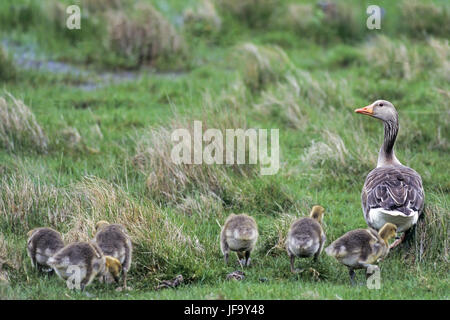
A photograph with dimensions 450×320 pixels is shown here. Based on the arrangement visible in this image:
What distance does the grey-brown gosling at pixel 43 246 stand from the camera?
7164 millimetres

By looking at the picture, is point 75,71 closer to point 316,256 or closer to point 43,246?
point 43,246

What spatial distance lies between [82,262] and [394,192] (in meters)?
3.38

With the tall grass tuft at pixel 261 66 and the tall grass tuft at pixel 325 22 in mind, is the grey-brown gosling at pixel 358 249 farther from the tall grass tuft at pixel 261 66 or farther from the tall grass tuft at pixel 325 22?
the tall grass tuft at pixel 325 22

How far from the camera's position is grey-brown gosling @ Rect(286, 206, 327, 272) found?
23.7 ft

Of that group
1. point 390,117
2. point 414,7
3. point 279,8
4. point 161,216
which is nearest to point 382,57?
point 414,7

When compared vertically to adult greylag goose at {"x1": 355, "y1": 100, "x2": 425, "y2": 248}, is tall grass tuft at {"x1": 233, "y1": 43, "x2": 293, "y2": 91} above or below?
above

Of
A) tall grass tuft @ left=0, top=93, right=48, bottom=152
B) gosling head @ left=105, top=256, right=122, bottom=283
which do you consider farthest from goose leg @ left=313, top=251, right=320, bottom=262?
tall grass tuft @ left=0, top=93, right=48, bottom=152

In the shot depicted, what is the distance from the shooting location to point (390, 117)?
9.30m

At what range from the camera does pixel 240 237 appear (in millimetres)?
7367

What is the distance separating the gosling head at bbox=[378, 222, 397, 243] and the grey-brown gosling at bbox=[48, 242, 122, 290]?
9.20 ft

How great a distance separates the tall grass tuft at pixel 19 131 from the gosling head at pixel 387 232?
5.70 m

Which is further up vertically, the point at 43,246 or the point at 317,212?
the point at 317,212

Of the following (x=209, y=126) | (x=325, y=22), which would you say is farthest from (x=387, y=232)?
(x=325, y=22)

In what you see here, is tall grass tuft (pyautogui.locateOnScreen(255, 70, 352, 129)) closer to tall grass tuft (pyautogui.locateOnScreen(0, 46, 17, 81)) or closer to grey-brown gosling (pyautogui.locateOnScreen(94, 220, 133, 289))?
tall grass tuft (pyautogui.locateOnScreen(0, 46, 17, 81))
